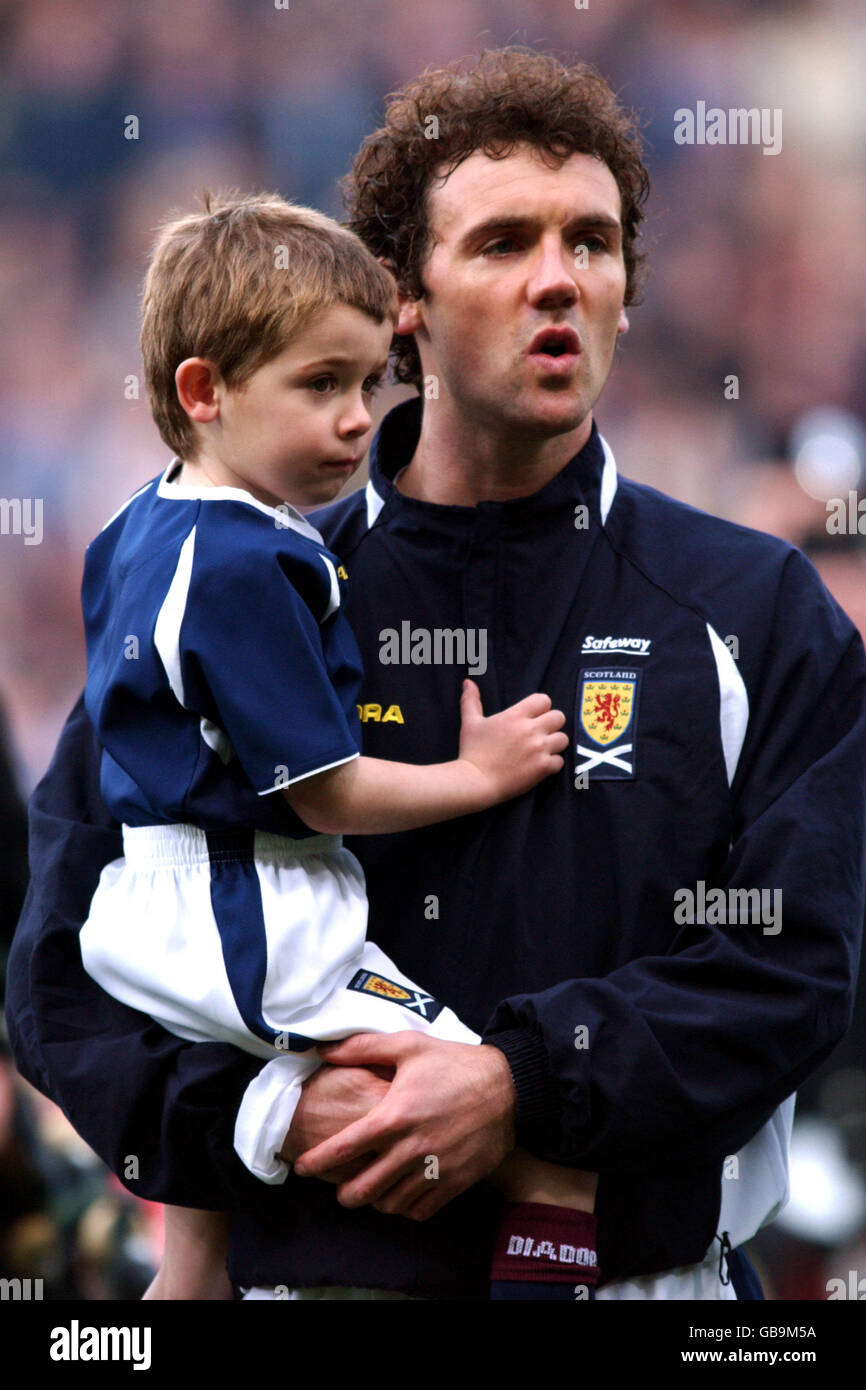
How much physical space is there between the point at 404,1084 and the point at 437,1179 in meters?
→ 0.10

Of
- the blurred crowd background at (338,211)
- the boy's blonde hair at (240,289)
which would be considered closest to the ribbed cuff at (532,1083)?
the boy's blonde hair at (240,289)

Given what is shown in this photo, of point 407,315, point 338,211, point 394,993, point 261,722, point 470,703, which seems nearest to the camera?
point 261,722

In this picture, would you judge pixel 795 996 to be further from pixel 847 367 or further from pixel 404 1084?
pixel 847 367

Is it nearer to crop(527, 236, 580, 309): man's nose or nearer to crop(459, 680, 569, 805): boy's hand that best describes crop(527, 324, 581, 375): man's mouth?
crop(527, 236, 580, 309): man's nose

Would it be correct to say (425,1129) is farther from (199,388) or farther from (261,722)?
(199,388)

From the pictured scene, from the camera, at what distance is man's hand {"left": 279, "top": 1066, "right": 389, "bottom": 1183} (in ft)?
4.88

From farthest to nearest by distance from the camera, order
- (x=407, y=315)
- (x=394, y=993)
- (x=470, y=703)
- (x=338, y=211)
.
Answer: (x=338, y=211) → (x=407, y=315) → (x=470, y=703) → (x=394, y=993)

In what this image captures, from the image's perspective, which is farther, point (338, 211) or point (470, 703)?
point (338, 211)

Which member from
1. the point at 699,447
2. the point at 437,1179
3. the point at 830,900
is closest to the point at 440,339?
the point at 830,900

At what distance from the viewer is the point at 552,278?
1.68m

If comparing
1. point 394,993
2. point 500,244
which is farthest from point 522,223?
point 394,993

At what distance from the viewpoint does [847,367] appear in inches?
155

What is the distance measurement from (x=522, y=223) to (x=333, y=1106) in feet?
3.23

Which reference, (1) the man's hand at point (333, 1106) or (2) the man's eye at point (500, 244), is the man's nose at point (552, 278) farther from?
(1) the man's hand at point (333, 1106)
